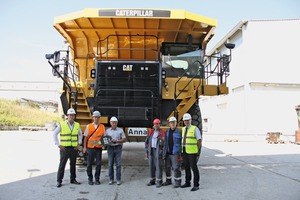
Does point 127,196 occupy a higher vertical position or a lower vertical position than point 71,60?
lower


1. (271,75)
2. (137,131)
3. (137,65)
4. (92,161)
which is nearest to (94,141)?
(92,161)

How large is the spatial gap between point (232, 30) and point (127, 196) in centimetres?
2204

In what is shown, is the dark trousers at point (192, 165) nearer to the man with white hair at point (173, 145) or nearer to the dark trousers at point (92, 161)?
the man with white hair at point (173, 145)

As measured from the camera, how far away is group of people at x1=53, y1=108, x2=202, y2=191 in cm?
650

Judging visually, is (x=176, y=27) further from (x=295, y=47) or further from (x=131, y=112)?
(x=295, y=47)

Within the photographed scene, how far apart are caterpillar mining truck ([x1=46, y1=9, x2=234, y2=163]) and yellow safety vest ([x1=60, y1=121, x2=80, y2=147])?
62 centimetres

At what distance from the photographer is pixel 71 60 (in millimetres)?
8734

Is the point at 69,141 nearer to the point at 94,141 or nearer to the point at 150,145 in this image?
the point at 94,141

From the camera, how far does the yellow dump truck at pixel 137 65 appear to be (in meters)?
7.16

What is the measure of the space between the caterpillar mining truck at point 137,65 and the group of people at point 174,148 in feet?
1.44

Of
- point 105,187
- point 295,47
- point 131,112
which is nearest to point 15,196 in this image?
point 105,187

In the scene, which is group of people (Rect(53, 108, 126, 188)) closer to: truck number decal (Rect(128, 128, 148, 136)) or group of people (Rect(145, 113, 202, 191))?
truck number decal (Rect(128, 128, 148, 136))

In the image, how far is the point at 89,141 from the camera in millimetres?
6758

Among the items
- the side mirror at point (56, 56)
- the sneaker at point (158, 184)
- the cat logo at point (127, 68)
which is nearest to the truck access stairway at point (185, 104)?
the cat logo at point (127, 68)
